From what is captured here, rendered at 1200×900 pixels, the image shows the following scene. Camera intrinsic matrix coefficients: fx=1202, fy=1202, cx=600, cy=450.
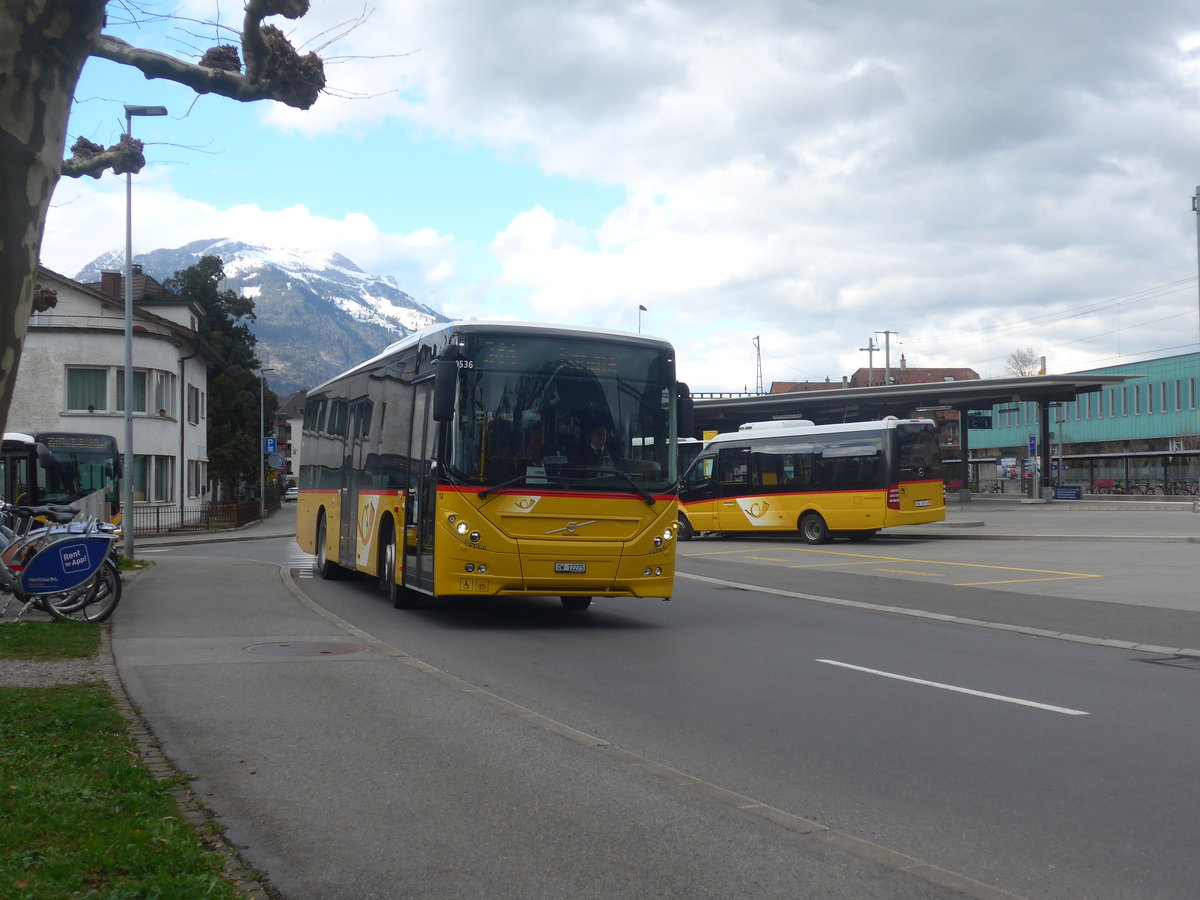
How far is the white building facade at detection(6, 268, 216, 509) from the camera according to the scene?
1724 inches

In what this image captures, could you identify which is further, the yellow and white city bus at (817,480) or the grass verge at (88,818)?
the yellow and white city bus at (817,480)

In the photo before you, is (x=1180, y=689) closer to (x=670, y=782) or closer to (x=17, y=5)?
(x=670, y=782)

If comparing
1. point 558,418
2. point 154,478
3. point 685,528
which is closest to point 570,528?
point 558,418

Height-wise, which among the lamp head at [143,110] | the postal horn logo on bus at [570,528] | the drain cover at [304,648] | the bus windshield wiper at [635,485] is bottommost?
the drain cover at [304,648]

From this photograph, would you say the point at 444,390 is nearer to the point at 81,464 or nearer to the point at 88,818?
the point at 88,818

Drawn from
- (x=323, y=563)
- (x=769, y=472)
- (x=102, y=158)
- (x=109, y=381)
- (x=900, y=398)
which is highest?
(x=900, y=398)

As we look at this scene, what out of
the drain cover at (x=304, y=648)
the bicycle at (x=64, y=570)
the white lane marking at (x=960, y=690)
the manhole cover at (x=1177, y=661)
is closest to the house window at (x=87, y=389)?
the bicycle at (x=64, y=570)

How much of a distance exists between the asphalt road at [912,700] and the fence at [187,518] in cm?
2855

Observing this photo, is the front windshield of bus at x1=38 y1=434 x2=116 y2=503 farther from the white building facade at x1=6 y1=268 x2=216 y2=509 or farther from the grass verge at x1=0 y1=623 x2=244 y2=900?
the grass verge at x1=0 y1=623 x2=244 y2=900

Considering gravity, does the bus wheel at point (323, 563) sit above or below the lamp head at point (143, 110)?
below

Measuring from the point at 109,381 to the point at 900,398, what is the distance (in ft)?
121

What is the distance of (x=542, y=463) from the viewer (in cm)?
1296

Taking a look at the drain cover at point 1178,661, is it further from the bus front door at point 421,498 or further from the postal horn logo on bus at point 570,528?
the bus front door at point 421,498

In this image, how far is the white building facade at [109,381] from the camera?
43781 millimetres
